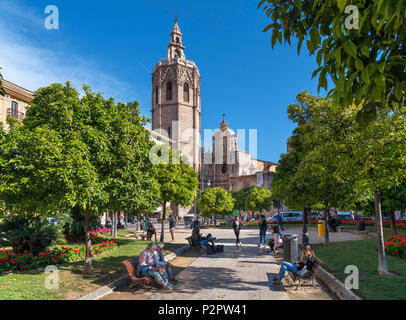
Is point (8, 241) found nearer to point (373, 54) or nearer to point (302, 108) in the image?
point (373, 54)

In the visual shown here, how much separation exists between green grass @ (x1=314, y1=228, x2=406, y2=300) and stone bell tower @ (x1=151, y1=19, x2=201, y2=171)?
188ft

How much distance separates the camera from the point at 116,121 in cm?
934

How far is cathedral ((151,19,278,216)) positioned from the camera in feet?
226

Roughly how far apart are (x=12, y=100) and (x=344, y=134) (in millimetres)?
34990

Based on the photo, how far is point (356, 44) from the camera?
3379mm

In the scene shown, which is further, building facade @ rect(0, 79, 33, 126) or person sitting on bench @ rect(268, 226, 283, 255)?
building facade @ rect(0, 79, 33, 126)

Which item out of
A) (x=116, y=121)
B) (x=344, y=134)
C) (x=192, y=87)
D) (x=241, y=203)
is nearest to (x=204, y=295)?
(x=116, y=121)

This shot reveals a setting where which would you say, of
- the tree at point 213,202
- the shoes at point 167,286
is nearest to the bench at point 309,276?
the shoes at point 167,286

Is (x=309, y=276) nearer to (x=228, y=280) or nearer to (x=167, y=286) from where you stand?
(x=228, y=280)

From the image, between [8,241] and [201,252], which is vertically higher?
[8,241]

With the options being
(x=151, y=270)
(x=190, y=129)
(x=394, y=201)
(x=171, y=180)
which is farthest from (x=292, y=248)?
(x=190, y=129)
